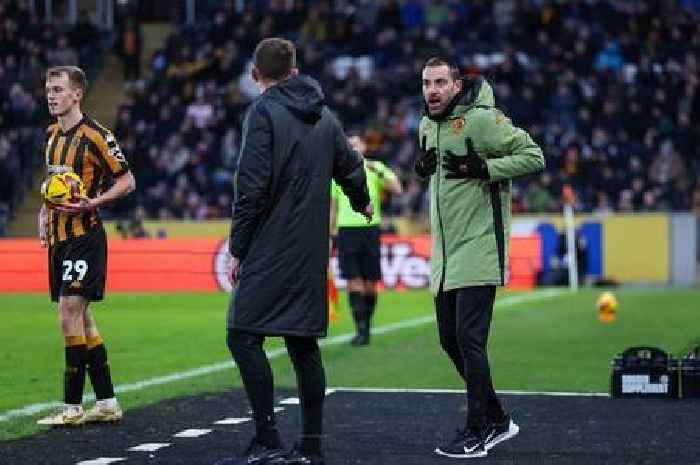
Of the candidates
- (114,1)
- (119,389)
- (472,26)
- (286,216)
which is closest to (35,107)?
(114,1)

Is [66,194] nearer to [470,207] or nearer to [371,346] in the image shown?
[470,207]

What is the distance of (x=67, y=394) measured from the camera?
394 inches

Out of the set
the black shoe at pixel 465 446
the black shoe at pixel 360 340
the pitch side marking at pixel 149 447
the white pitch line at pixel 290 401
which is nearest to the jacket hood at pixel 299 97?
the black shoe at pixel 465 446

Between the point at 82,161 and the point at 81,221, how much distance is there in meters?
0.38

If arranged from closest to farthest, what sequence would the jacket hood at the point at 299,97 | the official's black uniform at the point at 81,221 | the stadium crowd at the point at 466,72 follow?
the jacket hood at the point at 299,97 < the official's black uniform at the point at 81,221 < the stadium crowd at the point at 466,72

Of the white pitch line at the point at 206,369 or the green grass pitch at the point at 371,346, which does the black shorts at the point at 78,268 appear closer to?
the green grass pitch at the point at 371,346

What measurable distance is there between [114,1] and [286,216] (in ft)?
117

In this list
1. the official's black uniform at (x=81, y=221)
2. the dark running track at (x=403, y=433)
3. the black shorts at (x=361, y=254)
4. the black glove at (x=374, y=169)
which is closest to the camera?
the dark running track at (x=403, y=433)

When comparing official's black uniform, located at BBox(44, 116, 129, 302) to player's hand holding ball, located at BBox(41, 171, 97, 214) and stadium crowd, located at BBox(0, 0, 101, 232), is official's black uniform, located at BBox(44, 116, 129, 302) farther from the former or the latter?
stadium crowd, located at BBox(0, 0, 101, 232)

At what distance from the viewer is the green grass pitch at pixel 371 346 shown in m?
12.8

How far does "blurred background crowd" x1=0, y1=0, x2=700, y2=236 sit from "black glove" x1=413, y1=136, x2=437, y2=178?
934 inches

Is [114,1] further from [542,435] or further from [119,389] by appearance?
[542,435]

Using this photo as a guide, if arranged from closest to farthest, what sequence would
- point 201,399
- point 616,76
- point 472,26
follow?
point 201,399 < point 616,76 < point 472,26

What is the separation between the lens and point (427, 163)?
30.1 feet
